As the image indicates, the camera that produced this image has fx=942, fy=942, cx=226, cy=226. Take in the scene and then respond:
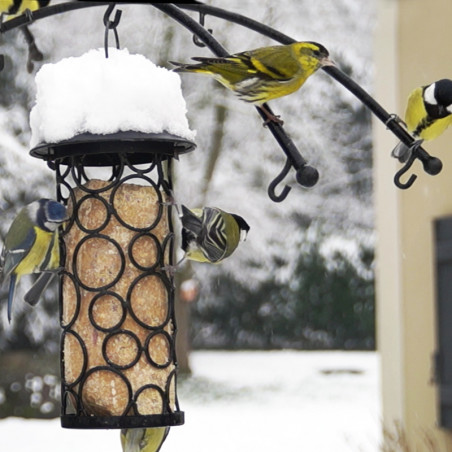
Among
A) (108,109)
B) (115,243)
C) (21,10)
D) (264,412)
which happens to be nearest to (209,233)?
(115,243)

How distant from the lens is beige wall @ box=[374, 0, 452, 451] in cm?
494

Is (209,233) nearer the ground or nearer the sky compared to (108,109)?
nearer the ground

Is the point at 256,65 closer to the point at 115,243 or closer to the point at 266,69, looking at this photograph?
the point at 266,69

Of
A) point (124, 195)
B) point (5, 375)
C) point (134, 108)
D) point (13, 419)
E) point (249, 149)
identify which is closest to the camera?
point (134, 108)

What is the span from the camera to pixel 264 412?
7.62 m

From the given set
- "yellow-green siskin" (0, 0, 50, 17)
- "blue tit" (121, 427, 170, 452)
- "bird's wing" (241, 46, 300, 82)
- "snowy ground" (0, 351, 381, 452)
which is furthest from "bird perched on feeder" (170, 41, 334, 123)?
"snowy ground" (0, 351, 381, 452)

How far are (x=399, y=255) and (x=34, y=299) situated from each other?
376 cm

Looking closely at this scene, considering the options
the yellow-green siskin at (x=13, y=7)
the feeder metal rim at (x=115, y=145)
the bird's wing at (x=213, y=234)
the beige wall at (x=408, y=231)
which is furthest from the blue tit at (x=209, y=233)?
the beige wall at (x=408, y=231)

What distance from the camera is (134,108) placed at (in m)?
1.65

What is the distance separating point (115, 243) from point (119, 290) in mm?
87

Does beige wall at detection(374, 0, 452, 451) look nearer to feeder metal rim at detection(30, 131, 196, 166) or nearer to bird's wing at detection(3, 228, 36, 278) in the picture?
feeder metal rim at detection(30, 131, 196, 166)

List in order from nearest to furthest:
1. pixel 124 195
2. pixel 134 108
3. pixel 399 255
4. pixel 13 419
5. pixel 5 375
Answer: pixel 134 108 → pixel 124 195 → pixel 399 255 → pixel 13 419 → pixel 5 375

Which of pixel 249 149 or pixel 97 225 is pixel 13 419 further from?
pixel 97 225

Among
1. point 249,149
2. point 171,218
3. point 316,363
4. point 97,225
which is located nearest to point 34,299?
point 97,225
